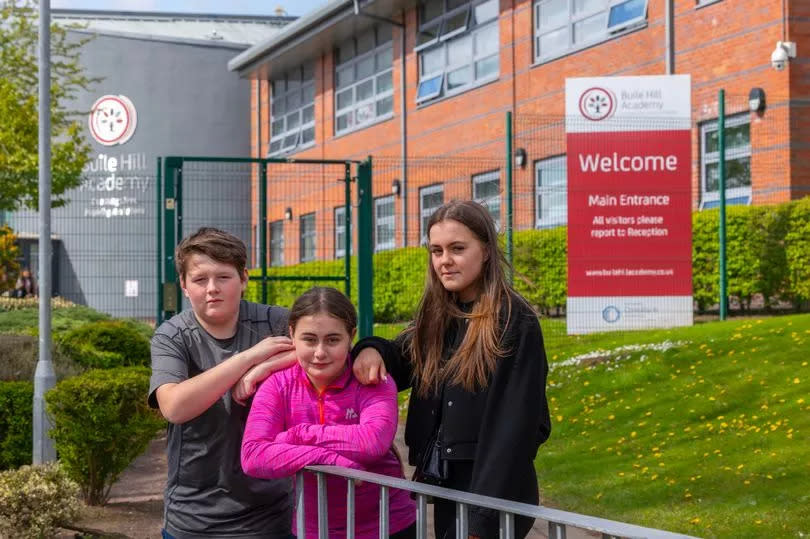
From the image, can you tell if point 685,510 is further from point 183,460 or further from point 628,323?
point 628,323

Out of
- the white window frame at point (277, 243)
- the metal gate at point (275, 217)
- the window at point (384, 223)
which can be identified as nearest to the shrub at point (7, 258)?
the window at point (384, 223)

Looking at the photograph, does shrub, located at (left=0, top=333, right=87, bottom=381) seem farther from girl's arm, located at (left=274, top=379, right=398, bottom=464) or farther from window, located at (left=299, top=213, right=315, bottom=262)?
girl's arm, located at (left=274, top=379, right=398, bottom=464)

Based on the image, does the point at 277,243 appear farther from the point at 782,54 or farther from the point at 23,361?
the point at 782,54

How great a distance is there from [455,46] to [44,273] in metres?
17.3

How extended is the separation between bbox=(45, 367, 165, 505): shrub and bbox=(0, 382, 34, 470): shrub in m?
0.98

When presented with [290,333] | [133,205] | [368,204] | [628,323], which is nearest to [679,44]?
[628,323]

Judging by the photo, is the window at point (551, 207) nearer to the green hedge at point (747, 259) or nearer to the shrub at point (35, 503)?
the green hedge at point (747, 259)

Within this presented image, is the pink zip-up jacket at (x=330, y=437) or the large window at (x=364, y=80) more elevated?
the large window at (x=364, y=80)

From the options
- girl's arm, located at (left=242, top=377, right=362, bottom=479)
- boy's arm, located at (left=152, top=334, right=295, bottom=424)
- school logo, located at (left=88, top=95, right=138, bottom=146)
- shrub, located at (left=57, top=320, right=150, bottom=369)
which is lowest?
shrub, located at (left=57, top=320, right=150, bottom=369)

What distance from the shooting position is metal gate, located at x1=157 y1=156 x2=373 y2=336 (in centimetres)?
1158

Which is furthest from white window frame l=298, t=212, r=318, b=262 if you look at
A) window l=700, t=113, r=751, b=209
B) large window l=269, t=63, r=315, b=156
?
large window l=269, t=63, r=315, b=156

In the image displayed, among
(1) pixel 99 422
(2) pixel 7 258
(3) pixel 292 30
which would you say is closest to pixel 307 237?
(1) pixel 99 422

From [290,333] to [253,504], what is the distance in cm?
51

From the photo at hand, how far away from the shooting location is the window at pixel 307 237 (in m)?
14.1
